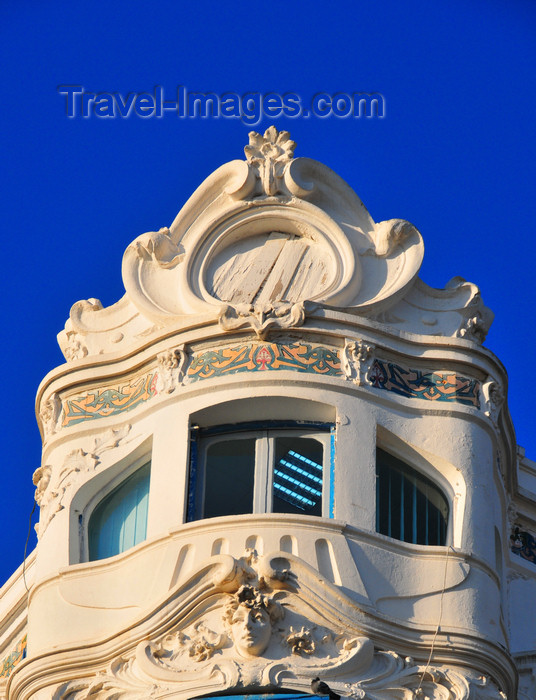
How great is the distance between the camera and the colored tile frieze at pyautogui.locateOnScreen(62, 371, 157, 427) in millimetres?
20672

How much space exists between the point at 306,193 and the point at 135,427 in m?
3.52

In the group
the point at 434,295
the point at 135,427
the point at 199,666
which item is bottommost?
the point at 199,666

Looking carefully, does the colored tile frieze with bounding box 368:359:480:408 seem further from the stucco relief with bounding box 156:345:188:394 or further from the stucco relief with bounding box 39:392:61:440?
the stucco relief with bounding box 39:392:61:440

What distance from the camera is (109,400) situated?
2089cm

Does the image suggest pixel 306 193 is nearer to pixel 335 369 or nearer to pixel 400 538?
pixel 335 369

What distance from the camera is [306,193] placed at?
21859 millimetres

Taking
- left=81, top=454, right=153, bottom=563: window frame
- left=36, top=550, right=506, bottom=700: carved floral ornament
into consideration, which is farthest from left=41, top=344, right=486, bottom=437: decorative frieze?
left=36, top=550, right=506, bottom=700: carved floral ornament

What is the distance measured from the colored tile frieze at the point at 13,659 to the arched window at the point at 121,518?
6.04 ft

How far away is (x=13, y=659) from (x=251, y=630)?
444 cm

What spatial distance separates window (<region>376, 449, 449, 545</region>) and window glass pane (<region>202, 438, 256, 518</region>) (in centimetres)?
134

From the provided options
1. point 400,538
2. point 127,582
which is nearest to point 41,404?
point 127,582

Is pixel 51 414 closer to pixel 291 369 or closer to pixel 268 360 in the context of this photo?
pixel 268 360

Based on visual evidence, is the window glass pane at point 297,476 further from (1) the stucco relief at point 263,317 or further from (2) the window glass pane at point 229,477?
(1) the stucco relief at point 263,317

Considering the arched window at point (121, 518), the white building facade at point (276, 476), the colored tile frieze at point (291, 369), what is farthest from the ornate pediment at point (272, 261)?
the arched window at point (121, 518)
